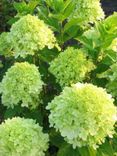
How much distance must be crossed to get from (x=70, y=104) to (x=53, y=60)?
0.61 m

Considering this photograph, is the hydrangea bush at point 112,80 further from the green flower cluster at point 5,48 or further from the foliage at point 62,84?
the green flower cluster at point 5,48

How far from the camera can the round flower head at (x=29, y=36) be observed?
7.77ft

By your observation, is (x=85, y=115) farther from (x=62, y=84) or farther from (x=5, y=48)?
(x=5, y=48)

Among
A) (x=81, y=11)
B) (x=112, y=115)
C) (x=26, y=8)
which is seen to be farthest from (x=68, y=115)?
(x=26, y=8)

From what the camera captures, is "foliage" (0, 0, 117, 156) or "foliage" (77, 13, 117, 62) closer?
"foliage" (0, 0, 117, 156)

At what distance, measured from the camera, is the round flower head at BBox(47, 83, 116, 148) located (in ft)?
6.02

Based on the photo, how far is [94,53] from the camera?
235cm

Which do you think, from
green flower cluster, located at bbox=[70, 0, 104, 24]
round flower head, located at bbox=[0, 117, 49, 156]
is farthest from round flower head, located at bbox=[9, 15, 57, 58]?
round flower head, located at bbox=[0, 117, 49, 156]

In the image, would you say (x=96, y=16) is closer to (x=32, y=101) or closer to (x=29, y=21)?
(x=29, y=21)

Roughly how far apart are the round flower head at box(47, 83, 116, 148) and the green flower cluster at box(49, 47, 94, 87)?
0.36 metres

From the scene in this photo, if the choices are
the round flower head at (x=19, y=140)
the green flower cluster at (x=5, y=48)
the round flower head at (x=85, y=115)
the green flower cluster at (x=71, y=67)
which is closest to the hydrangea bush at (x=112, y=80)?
the green flower cluster at (x=71, y=67)

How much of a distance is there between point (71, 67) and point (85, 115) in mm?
481

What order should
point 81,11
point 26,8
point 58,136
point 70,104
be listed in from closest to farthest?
point 70,104, point 58,136, point 81,11, point 26,8

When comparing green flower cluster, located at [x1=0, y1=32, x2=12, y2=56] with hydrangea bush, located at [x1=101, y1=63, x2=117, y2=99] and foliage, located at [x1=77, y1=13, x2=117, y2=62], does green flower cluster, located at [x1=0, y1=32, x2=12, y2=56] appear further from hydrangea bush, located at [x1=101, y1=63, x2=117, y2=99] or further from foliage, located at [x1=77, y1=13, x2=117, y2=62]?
hydrangea bush, located at [x1=101, y1=63, x2=117, y2=99]
